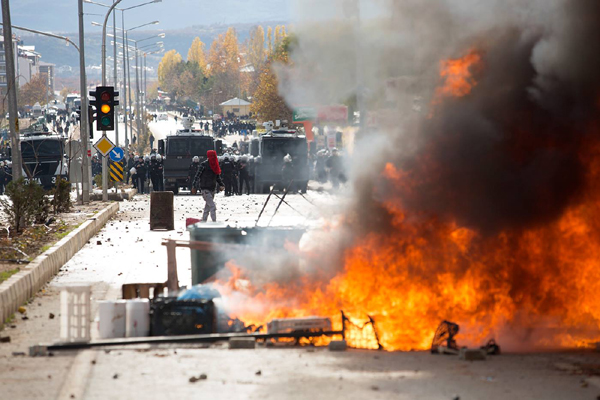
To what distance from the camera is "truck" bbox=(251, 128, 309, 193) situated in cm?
4478

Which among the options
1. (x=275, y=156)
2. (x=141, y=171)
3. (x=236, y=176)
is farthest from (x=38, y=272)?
(x=141, y=171)

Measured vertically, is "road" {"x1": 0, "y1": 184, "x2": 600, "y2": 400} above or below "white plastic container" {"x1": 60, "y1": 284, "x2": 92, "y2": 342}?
below

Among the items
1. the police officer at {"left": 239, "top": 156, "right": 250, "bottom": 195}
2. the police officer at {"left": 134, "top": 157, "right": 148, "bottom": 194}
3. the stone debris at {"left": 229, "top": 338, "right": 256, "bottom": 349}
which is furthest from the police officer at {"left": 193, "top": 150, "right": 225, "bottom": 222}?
the police officer at {"left": 134, "top": 157, "right": 148, "bottom": 194}

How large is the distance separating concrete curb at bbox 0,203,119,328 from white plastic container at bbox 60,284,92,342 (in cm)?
159

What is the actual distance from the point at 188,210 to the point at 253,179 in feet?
47.8

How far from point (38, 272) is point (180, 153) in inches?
1240

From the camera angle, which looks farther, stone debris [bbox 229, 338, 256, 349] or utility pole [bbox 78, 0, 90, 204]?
utility pole [bbox 78, 0, 90, 204]

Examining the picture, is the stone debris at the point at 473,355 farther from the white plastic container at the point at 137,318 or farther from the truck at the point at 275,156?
the truck at the point at 275,156

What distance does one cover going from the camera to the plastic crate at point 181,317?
32.2ft

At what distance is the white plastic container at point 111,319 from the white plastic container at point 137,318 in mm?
49

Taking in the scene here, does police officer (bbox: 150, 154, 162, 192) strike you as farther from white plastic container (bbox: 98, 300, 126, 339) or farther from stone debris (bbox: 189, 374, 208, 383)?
stone debris (bbox: 189, 374, 208, 383)

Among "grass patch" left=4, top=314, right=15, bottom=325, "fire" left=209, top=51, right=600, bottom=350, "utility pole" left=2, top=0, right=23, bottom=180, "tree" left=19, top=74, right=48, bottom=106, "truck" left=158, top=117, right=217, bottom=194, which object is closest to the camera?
"fire" left=209, top=51, right=600, bottom=350

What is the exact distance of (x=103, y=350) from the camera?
9.16 meters

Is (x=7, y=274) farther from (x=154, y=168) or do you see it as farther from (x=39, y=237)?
(x=154, y=168)
